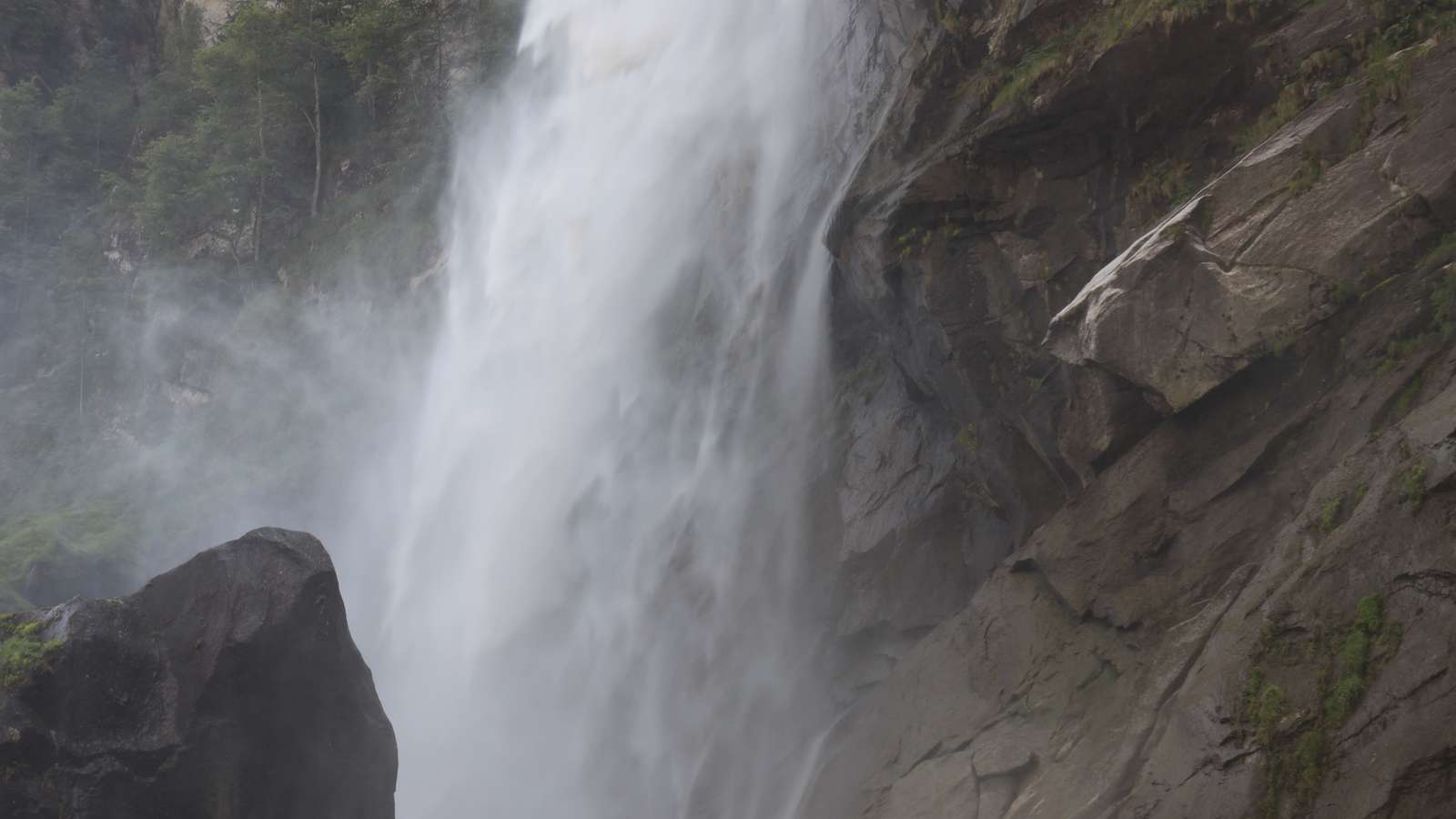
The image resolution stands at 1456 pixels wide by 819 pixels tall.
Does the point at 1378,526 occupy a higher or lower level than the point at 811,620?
lower

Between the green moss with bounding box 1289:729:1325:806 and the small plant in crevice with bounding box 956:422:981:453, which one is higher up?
the small plant in crevice with bounding box 956:422:981:453

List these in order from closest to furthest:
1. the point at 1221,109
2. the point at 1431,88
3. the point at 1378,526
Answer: the point at 1378,526
the point at 1431,88
the point at 1221,109

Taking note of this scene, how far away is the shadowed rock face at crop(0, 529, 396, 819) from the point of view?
10.8 metres

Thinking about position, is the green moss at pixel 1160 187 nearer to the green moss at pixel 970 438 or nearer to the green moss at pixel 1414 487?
the green moss at pixel 970 438

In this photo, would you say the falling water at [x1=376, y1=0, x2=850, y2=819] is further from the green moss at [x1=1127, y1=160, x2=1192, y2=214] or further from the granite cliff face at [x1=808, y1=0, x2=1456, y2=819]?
the green moss at [x1=1127, y1=160, x2=1192, y2=214]

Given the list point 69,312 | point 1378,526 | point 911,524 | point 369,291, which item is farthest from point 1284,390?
point 69,312

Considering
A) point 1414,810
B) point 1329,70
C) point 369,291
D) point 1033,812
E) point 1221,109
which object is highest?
point 369,291

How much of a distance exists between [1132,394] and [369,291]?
23739mm

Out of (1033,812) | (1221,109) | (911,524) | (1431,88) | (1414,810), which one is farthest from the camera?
(911,524)

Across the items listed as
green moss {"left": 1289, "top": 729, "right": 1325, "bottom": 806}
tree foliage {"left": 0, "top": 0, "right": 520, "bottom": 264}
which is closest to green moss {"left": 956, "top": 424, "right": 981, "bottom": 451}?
green moss {"left": 1289, "top": 729, "right": 1325, "bottom": 806}

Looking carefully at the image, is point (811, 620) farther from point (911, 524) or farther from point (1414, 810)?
point (1414, 810)

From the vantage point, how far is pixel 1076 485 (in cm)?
1020

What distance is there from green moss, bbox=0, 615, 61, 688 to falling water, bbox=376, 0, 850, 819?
278 inches

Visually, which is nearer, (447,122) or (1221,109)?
(1221,109)
